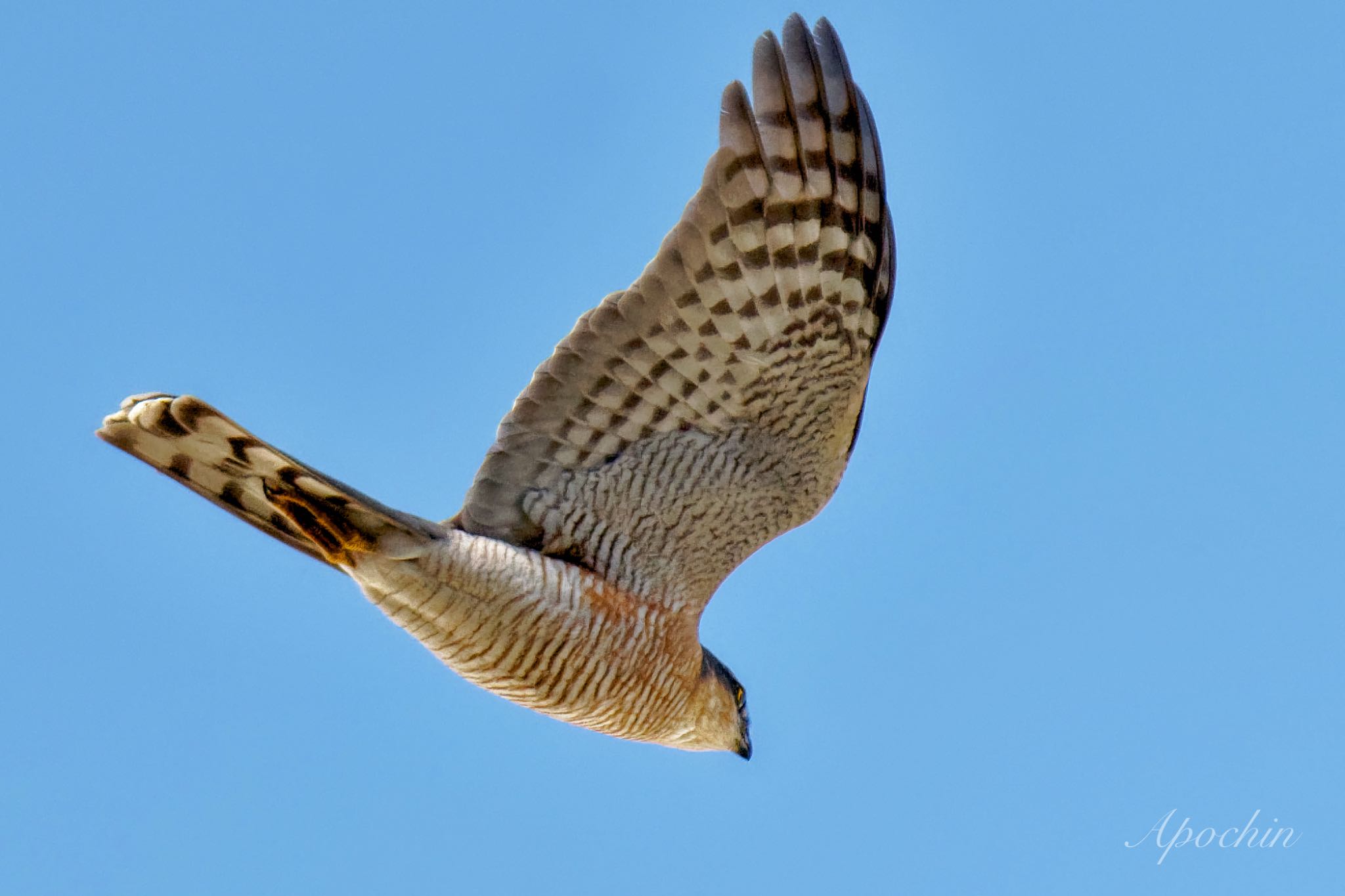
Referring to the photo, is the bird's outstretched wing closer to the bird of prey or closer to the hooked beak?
the bird of prey

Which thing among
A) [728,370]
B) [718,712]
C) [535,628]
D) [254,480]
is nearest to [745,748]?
[718,712]

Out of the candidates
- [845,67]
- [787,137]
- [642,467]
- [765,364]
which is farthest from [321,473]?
[845,67]

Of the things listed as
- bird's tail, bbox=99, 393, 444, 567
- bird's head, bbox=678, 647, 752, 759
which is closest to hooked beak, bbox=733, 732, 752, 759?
bird's head, bbox=678, 647, 752, 759

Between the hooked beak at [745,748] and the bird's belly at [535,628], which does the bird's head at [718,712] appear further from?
the bird's belly at [535,628]

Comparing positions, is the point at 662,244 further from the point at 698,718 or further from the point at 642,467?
the point at 698,718

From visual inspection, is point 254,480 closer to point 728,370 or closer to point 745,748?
point 728,370

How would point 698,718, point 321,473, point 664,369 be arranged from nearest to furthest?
1. point 321,473
2. point 664,369
3. point 698,718

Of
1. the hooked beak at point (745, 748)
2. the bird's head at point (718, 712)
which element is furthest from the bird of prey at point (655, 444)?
the hooked beak at point (745, 748)
